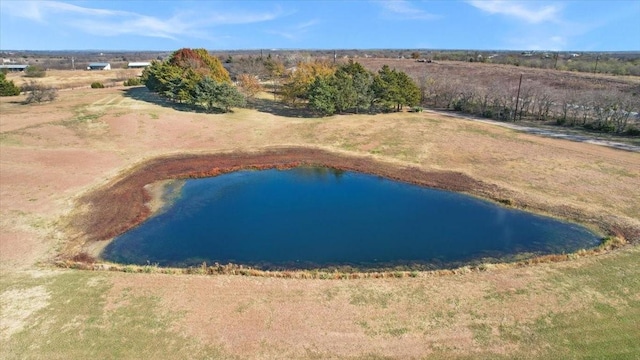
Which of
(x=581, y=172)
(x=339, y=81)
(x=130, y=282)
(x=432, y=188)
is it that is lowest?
(x=130, y=282)

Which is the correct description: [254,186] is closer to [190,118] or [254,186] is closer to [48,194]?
[48,194]

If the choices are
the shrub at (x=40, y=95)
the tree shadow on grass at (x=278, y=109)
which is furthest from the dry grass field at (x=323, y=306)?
the shrub at (x=40, y=95)

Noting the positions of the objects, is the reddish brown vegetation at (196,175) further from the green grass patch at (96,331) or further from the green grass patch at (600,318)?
the green grass patch at (600,318)

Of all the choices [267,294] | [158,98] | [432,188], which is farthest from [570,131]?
[158,98]

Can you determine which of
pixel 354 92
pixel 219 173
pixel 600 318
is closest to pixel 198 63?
pixel 354 92

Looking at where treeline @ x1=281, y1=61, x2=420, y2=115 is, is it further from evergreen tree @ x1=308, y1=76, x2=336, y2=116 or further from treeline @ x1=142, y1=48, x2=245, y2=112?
treeline @ x1=142, y1=48, x2=245, y2=112

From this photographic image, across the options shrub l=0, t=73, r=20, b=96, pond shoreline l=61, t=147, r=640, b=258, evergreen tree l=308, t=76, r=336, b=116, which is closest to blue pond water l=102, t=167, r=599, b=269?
pond shoreline l=61, t=147, r=640, b=258

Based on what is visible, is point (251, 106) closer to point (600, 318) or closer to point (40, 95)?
point (40, 95)
